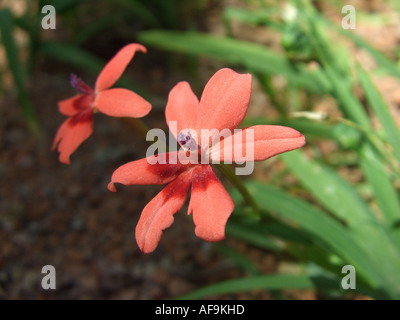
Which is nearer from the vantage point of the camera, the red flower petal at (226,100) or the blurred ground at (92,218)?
the red flower petal at (226,100)

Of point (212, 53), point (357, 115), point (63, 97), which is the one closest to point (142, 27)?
point (63, 97)

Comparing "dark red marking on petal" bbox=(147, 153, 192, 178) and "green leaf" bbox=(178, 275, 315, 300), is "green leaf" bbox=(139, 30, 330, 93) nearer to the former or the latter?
"green leaf" bbox=(178, 275, 315, 300)

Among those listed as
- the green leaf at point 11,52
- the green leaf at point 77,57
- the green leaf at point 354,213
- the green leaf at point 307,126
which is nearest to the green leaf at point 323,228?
the green leaf at point 354,213

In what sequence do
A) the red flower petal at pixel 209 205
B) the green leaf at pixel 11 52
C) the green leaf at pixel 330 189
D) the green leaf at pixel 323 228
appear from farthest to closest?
the green leaf at pixel 11 52 < the green leaf at pixel 330 189 < the green leaf at pixel 323 228 < the red flower petal at pixel 209 205

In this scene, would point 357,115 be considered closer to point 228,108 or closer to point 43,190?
point 228,108

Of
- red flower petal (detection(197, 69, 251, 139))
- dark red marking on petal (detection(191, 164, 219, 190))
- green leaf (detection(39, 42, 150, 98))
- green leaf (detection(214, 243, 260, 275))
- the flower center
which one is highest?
green leaf (detection(39, 42, 150, 98))

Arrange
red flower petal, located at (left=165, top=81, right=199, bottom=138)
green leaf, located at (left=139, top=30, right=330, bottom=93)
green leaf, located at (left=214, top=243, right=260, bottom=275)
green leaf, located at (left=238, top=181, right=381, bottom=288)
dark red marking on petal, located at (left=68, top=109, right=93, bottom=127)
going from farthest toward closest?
green leaf, located at (left=139, top=30, right=330, bottom=93) → green leaf, located at (left=214, top=243, right=260, bottom=275) → green leaf, located at (left=238, top=181, right=381, bottom=288) → dark red marking on petal, located at (left=68, top=109, right=93, bottom=127) → red flower petal, located at (left=165, top=81, right=199, bottom=138)

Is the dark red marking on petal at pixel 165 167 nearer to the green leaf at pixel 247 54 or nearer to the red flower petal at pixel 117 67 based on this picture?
the red flower petal at pixel 117 67

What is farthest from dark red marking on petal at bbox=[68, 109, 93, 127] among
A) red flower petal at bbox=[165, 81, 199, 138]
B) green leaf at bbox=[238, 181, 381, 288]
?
green leaf at bbox=[238, 181, 381, 288]

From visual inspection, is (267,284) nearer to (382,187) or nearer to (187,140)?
(382,187)
